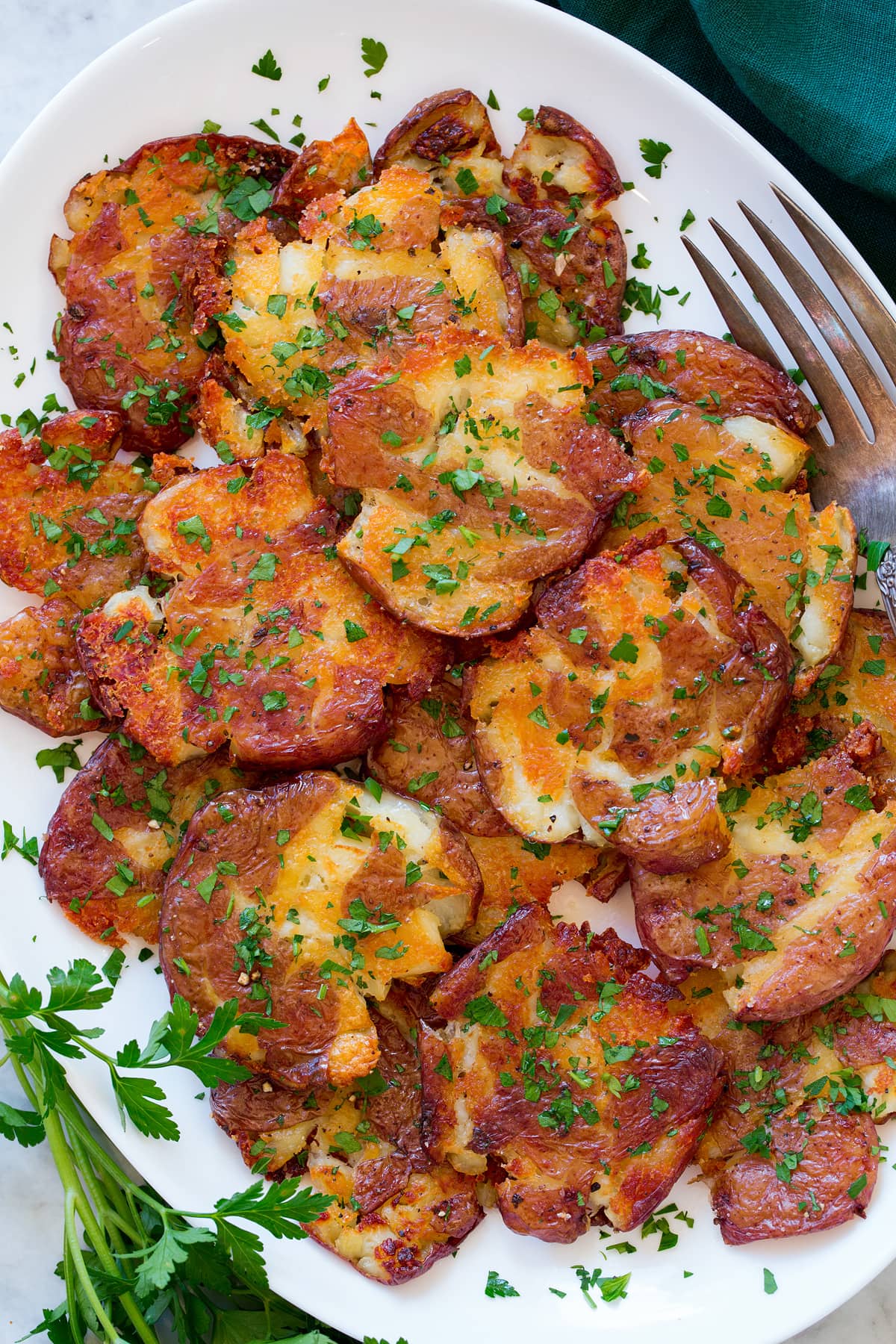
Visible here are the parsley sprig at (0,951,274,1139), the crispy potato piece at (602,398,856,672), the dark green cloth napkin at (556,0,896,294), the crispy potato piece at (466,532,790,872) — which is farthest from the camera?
the dark green cloth napkin at (556,0,896,294)

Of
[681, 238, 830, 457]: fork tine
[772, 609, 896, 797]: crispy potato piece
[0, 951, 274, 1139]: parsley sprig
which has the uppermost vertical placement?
[681, 238, 830, 457]: fork tine

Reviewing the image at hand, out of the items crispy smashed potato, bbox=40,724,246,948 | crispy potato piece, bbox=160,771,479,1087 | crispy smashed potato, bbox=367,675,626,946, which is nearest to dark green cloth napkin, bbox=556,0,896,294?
crispy smashed potato, bbox=367,675,626,946

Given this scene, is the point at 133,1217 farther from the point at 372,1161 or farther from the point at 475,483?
the point at 475,483

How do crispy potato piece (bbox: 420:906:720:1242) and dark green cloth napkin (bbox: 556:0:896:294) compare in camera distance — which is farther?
dark green cloth napkin (bbox: 556:0:896:294)

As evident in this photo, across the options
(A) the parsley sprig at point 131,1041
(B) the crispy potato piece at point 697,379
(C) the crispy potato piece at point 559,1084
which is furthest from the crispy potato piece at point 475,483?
(A) the parsley sprig at point 131,1041

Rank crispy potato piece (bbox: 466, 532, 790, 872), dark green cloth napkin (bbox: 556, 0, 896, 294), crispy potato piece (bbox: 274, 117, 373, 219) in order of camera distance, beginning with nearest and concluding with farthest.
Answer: crispy potato piece (bbox: 466, 532, 790, 872) < crispy potato piece (bbox: 274, 117, 373, 219) < dark green cloth napkin (bbox: 556, 0, 896, 294)

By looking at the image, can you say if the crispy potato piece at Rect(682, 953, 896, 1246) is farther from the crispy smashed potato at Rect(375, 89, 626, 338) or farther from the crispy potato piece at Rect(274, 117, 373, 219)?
the crispy potato piece at Rect(274, 117, 373, 219)

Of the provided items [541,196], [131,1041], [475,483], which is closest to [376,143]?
[541,196]
